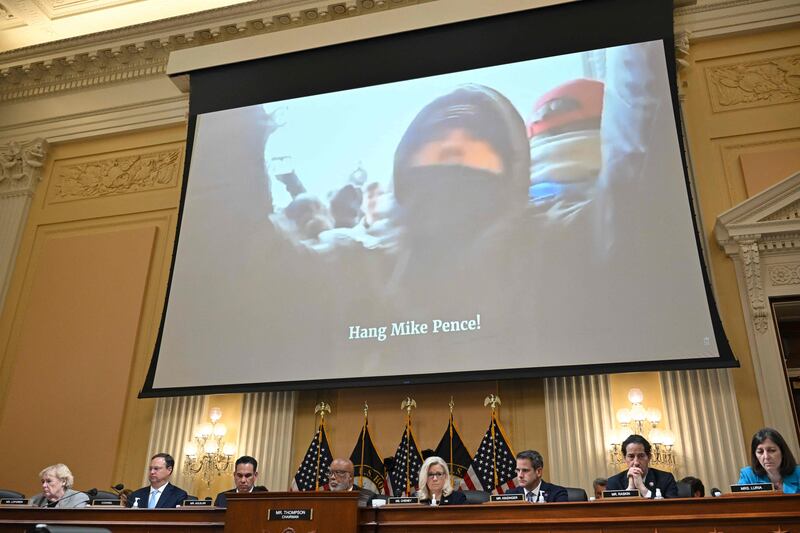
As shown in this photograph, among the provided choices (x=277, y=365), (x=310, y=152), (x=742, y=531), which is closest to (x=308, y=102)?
(x=310, y=152)

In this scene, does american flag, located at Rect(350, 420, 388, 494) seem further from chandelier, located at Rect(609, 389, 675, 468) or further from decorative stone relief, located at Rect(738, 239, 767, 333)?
decorative stone relief, located at Rect(738, 239, 767, 333)

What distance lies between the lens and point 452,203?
20.8 feet

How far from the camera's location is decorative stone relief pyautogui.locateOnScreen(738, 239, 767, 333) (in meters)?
5.83

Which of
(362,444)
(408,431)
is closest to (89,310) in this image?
(362,444)

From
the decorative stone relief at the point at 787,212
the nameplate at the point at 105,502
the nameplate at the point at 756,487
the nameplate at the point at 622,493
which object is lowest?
the nameplate at the point at 105,502

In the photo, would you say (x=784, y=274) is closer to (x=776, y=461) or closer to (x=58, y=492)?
(x=776, y=461)

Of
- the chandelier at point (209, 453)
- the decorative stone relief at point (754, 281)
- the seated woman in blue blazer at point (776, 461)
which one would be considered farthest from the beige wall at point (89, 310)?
the decorative stone relief at point (754, 281)

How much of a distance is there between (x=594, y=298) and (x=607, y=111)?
1772 millimetres

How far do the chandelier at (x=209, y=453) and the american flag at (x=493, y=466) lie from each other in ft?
7.35

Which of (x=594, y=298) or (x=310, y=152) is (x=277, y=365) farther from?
(x=594, y=298)

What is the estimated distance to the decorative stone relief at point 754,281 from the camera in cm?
583

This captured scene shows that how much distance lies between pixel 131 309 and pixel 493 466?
4.19 m

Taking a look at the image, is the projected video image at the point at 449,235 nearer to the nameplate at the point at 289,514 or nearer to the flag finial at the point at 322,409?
the flag finial at the point at 322,409

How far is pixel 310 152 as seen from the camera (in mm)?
7094
